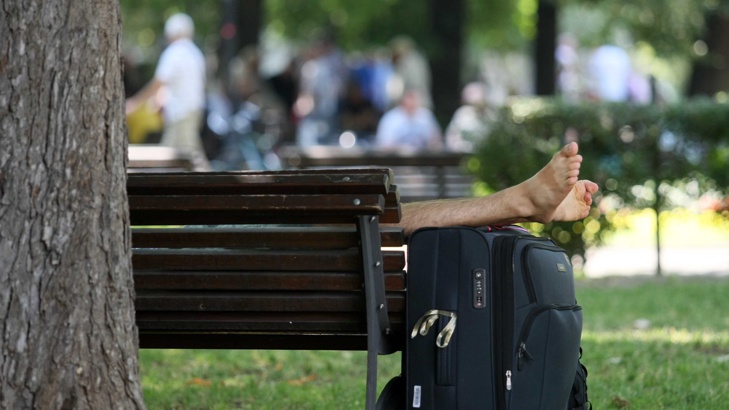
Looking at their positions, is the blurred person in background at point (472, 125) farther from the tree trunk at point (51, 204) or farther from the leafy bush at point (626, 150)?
the tree trunk at point (51, 204)

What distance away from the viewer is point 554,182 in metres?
4.32

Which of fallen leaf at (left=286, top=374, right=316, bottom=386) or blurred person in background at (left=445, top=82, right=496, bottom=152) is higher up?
blurred person in background at (left=445, top=82, right=496, bottom=152)

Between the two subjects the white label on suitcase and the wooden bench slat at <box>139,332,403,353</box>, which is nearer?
the white label on suitcase

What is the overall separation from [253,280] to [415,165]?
326 inches

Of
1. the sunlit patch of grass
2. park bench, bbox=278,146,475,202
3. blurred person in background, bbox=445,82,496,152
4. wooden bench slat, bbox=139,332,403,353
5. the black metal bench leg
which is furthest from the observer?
park bench, bbox=278,146,475,202

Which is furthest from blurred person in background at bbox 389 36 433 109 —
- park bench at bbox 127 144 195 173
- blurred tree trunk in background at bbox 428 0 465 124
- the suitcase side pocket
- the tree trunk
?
the tree trunk

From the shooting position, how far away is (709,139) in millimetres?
10742

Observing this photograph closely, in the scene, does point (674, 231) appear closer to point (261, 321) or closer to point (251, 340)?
point (251, 340)

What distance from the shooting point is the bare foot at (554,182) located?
4297 mm

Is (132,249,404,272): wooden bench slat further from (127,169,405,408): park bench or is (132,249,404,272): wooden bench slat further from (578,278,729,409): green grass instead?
(578,278,729,409): green grass

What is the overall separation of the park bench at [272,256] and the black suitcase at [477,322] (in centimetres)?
12

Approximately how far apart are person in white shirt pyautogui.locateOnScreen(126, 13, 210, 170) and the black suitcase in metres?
11.4

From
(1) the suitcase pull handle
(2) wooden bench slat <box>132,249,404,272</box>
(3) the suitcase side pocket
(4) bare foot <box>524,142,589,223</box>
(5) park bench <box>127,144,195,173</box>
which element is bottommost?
(3) the suitcase side pocket

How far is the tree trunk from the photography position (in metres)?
3.59
